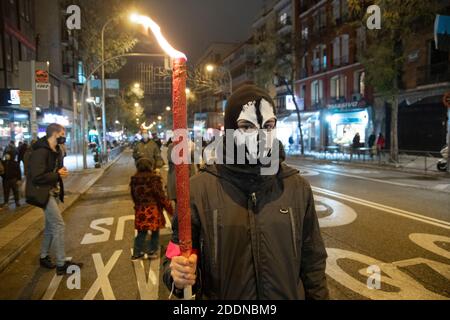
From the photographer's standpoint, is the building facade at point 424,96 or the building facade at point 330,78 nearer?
the building facade at point 424,96

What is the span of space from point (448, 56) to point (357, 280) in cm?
2449

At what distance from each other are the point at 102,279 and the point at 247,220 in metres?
4.10

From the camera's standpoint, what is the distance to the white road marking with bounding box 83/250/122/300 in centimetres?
491

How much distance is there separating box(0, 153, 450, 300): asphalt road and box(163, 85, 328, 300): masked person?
9.79 ft

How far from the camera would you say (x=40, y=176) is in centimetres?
571

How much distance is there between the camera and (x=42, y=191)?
5711 millimetres

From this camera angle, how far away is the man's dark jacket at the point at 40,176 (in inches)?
224

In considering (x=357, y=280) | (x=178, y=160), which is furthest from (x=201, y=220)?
(x=357, y=280)

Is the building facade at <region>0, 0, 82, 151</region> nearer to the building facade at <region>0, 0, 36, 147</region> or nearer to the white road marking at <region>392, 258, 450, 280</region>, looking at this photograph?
the building facade at <region>0, 0, 36, 147</region>

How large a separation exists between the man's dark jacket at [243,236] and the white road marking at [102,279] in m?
3.21

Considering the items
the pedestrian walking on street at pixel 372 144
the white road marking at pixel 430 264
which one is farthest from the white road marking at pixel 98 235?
the pedestrian walking on street at pixel 372 144

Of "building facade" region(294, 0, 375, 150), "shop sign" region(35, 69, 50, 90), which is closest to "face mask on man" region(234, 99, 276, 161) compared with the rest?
"shop sign" region(35, 69, 50, 90)

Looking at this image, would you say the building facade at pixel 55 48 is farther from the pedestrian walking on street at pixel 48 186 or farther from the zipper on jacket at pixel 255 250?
the zipper on jacket at pixel 255 250

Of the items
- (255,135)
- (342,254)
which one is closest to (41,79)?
(342,254)
